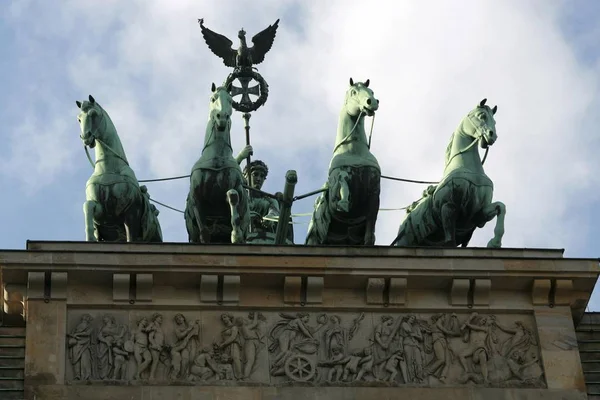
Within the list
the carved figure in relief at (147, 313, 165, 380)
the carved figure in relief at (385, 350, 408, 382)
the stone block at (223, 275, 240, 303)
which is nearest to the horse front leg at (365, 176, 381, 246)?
the carved figure in relief at (385, 350, 408, 382)

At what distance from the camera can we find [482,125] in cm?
3023

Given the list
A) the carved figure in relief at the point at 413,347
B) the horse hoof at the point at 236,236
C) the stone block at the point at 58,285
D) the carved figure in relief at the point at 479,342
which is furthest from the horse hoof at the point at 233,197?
the carved figure in relief at the point at 479,342

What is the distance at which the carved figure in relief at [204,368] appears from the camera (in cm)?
2747

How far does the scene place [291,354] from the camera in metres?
27.8

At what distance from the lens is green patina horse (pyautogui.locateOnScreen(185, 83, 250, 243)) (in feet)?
98.2

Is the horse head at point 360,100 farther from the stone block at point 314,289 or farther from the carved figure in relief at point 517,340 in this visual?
the carved figure in relief at point 517,340

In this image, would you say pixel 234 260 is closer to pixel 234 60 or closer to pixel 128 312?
pixel 128 312

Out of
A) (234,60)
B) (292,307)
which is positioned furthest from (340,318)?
(234,60)

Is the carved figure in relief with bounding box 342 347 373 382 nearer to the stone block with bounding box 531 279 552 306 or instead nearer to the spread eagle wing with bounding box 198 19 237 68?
the stone block with bounding box 531 279 552 306

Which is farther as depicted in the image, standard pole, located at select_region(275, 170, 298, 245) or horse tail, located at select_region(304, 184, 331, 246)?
horse tail, located at select_region(304, 184, 331, 246)

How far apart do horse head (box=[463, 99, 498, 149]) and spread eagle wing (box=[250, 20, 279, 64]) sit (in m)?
5.05

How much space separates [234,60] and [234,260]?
696 cm

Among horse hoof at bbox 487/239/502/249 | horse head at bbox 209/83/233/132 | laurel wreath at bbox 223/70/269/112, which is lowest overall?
horse hoof at bbox 487/239/502/249

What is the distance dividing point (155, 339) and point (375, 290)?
2748 mm
